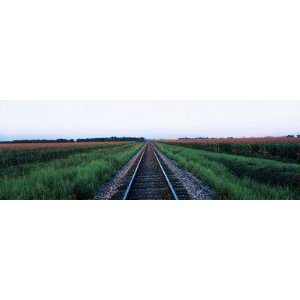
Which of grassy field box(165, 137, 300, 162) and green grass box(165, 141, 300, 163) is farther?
green grass box(165, 141, 300, 163)

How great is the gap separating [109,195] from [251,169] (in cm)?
681

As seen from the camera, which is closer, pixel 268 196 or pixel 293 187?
pixel 268 196

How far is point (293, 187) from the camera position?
20.7 feet

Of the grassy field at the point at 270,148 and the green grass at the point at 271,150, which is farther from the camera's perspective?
the green grass at the point at 271,150

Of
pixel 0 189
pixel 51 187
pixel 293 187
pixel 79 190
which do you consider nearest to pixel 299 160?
pixel 293 187

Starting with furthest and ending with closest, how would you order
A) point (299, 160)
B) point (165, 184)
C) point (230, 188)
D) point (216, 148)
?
1. point (216, 148)
2. point (299, 160)
3. point (165, 184)
4. point (230, 188)

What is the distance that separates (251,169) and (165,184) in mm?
4742

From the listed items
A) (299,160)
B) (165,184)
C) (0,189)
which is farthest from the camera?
(299,160)

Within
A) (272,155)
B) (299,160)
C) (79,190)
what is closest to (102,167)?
(79,190)

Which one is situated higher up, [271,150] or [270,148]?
[270,148]

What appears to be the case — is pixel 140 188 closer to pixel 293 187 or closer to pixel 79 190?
pixel 79 190

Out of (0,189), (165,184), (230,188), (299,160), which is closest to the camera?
(0,189)

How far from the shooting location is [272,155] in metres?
15.3

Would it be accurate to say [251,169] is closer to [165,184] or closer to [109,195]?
[165,184]
